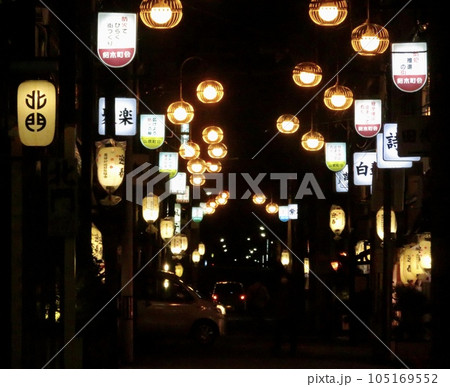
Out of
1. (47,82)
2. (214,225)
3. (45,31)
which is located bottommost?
(214,225)

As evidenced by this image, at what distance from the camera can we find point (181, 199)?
1972 inches

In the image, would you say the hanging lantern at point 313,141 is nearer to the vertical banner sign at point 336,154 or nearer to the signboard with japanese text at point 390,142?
the vertical banner sign at point 336,154

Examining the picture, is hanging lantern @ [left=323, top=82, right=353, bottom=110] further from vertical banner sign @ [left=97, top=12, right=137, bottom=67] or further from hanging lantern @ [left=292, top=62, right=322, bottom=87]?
vertical banner sign @ [left=97, top=12, right=137, bottom=67]

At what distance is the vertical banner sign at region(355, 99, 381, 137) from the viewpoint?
2514cm

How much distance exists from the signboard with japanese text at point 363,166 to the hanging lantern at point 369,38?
836cm

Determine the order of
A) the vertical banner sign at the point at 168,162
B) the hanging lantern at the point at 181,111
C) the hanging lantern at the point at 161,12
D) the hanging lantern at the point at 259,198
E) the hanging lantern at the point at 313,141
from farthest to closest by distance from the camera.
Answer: the hanging lantern at the point at 259,198 → the vertical banner sign at the point at 168,162 → the hanging lantern at the point at 313,141 → the hanging lantern at the point at 181,111 → the hanging lantern at the point at 161,12

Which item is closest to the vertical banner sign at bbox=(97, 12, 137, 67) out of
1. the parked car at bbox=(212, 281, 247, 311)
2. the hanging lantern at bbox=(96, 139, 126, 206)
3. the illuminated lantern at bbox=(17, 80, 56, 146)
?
the hanging lantern at bbox=(96, 139, 126, 206)

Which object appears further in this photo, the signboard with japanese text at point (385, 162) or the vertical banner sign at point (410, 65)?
the signboard with japanese text at point (385, 162)

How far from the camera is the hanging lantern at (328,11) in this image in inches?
A: 736

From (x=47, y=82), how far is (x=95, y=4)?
7.69 meters

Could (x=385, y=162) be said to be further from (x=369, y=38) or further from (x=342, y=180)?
(x=342, y=180)

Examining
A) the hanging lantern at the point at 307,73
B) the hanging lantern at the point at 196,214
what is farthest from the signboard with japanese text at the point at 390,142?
the hanging lantern at the point at 196,214

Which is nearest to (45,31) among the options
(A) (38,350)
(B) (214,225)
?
(A) (38,350)

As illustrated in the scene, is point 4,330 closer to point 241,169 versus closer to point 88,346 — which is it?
point 88,346
